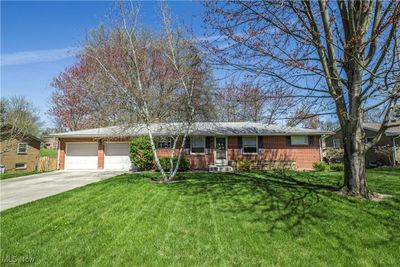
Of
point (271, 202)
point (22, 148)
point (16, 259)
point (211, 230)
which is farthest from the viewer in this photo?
point (22, 148)

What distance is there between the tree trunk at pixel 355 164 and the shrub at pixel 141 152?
1148 centimetres

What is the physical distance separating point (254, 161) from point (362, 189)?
32.1 feet

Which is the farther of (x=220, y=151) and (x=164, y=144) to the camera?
(x=164, y=144)

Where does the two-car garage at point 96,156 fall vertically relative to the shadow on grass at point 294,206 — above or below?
above

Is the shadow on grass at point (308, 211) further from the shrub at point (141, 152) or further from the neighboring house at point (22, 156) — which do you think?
the neighboring house at point (22, 156)

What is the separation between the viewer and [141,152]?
15031mm

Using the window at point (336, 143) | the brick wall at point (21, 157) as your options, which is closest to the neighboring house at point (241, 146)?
the brick wall at point (21, 157)

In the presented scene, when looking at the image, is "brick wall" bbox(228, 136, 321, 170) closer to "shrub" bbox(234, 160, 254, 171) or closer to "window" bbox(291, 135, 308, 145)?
"window" bbox(291, 135, 308, 145)

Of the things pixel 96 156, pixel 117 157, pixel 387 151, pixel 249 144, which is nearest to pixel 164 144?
pixel 117 157

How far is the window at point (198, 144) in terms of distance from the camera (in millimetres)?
16188

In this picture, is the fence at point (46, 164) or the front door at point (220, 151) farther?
the fence at point (46, 164)

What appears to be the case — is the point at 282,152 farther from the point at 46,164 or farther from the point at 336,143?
the point at 46,164

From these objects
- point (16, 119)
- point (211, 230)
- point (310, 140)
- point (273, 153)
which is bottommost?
point (211, 230)

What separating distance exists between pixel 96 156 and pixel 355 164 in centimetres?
1599
